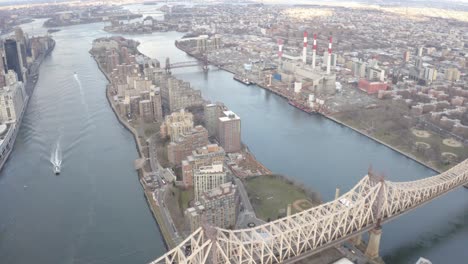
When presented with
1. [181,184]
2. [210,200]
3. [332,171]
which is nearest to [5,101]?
[181,184]

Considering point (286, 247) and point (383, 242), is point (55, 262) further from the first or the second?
point (383, 242)

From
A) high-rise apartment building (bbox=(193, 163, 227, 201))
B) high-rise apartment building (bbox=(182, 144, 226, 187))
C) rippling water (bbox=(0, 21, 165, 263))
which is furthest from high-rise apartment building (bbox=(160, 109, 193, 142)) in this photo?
high-rise apartment building (bbox=(193, 163, 227, 201))

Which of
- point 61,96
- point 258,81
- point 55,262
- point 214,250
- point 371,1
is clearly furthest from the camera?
point 371,1

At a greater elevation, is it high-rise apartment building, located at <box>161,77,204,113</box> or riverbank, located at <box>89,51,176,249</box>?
high-rise apartment building, located at <box>161,77,204,113</box>

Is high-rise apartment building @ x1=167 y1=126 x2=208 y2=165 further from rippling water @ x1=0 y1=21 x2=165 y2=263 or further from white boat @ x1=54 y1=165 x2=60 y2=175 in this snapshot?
white boat @ x1=54 y1=165 x2=60 y2=175

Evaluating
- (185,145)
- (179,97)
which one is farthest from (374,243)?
(179,97)

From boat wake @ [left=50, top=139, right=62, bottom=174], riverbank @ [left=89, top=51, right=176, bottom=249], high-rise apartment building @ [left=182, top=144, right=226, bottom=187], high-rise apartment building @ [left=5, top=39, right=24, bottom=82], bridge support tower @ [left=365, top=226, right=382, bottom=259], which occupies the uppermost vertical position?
high-rise apartment building @ [left=5, top=39, right=24, bottom=82]

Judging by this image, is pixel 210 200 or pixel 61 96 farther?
pixel 61 96
